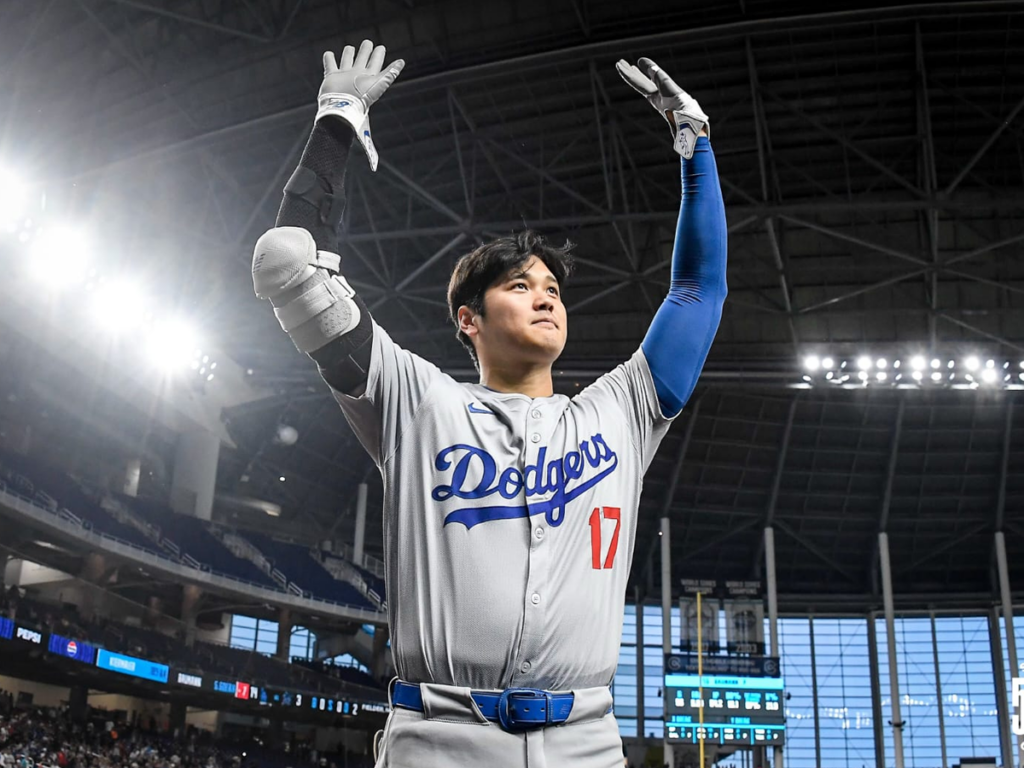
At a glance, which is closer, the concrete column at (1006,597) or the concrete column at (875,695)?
the concrete column at (1006,597)

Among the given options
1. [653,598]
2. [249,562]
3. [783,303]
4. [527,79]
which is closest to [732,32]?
[527,79]

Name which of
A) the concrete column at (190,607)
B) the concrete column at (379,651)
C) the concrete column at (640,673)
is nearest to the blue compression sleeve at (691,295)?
the concrete column at (190,607)

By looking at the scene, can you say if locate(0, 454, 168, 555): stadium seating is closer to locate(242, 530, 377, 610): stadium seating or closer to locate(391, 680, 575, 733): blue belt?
locate(242, 530, 377, 610): stadium seating

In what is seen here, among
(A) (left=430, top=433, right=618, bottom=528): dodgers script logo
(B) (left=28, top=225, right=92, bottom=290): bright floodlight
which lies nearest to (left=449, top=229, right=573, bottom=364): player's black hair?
(A) (left=430, top=433, right=618, bottom=528): dodgers script logo

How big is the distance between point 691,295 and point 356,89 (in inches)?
36.0

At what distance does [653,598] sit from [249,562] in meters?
15.9

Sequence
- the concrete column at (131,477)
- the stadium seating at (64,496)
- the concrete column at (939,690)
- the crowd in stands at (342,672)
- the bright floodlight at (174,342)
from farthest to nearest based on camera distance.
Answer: the concrete column at (939,690)
the crowd in stands at (342,672)
the concrete column at (131,477)
the bright floodlight at (174,342)
the stadium seating at (64,496)

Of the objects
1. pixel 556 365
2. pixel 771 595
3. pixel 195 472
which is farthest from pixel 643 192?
pixel 195 472

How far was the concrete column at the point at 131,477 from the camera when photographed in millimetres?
32287

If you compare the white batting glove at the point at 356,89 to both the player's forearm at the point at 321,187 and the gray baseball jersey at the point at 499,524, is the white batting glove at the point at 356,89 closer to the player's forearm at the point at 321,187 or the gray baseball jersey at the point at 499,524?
the player's forearm at the point at 321,187

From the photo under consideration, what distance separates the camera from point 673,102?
8.64ft

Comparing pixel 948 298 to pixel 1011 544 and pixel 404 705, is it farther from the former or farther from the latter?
pixel 404 705

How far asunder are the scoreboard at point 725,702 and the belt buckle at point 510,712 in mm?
28433

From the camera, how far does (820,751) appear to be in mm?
38344
